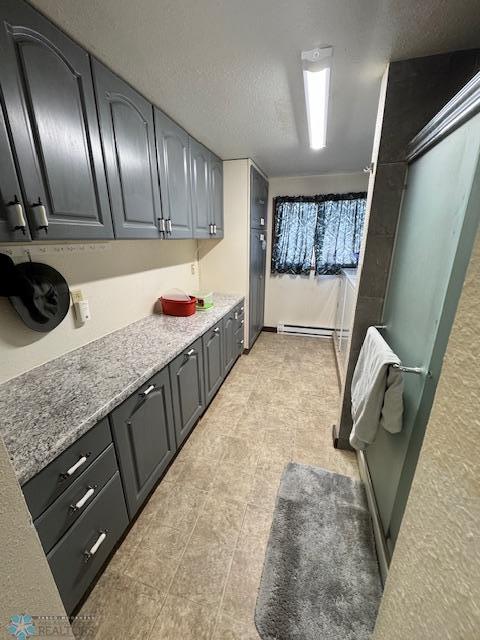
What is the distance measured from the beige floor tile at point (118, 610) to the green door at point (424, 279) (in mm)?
1073

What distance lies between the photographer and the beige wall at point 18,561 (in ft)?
1.63

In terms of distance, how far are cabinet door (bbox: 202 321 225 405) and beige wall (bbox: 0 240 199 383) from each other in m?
0.58

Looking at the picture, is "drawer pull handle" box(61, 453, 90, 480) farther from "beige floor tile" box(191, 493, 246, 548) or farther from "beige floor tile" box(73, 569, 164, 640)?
"beige floor tile" box(191, 493, 246, 548)

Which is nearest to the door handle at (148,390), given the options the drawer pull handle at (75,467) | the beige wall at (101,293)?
the drawer pull handle at (75,467)

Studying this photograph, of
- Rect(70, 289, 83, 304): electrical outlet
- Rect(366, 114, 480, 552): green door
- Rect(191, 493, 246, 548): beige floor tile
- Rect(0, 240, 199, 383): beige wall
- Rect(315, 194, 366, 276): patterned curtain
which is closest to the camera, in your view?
Rect(366, 114, 480, 552): green door

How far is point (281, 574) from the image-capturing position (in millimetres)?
1166

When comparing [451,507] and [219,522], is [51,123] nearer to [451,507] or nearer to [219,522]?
[451,507]

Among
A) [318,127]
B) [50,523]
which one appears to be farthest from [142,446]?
[318,127]

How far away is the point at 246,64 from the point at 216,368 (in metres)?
2.02

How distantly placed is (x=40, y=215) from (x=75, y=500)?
1086 millimetres

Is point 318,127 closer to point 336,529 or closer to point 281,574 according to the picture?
point 336,529

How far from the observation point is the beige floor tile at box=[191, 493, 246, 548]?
131 cm

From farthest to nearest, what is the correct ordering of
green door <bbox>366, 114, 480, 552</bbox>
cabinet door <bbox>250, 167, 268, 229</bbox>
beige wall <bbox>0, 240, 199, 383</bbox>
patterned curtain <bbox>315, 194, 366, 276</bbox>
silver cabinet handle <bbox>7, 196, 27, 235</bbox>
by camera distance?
1. patterned curtain <bbox>315, 194, 366, 276</bbox>
2. cabinet door <bbox>250, 167, 268, 229</bbox>
3. beige wall <bbox>0, 240, 199, 383</bbox>
4. silver cabinet handle <bbox>7, 196, 27, 235</bbox>
5. green door <bbox>366, 114, 480, 552</bbox>

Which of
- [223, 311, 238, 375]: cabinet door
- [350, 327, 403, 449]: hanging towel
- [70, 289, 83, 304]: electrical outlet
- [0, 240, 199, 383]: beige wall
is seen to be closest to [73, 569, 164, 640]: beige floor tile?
[0, 240, 199, 383]: beige wall
